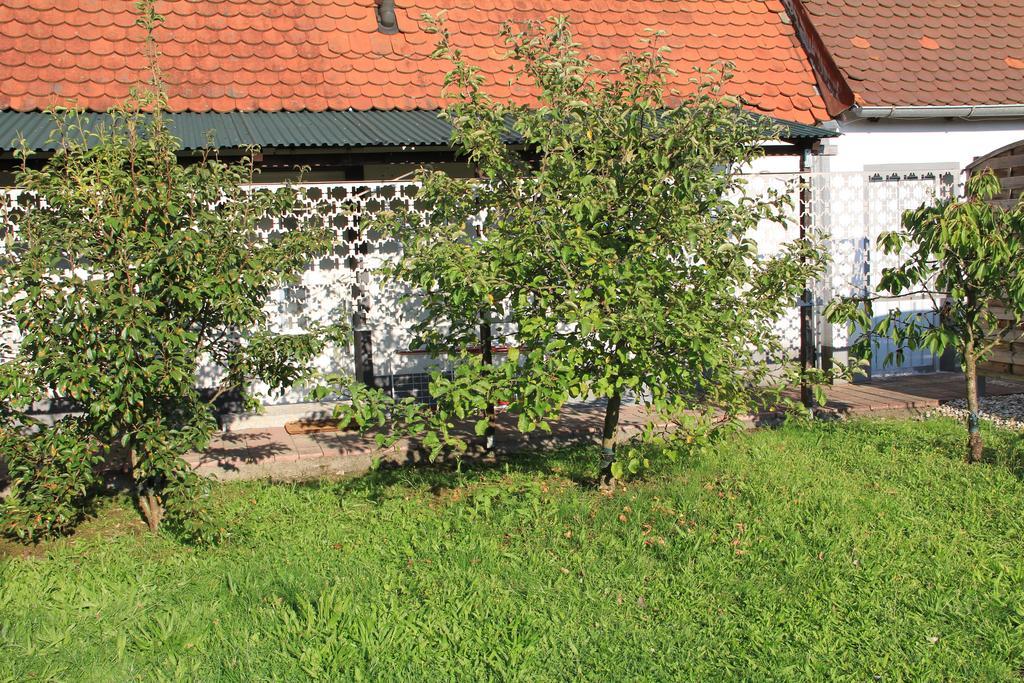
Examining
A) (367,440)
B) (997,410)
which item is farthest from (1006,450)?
(367,440)

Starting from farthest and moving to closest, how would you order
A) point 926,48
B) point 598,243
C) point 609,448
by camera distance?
point 926,48
point 609,448
point 598,243

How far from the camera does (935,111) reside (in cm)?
940

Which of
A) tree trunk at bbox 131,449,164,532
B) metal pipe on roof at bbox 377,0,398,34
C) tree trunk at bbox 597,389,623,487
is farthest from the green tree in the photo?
metal pipe on roof at bbox 377,0,398,34

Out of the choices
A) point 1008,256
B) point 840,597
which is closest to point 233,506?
point 840,597

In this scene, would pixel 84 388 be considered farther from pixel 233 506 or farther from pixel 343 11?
pixel 343 11

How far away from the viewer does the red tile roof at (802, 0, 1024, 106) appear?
9.58m

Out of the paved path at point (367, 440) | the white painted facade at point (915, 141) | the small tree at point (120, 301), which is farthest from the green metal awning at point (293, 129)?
the paved path at point (367, 440)

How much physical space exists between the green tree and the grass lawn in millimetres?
643

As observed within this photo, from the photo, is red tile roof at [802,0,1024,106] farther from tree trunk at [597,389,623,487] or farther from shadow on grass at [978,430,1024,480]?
tree trunk at [597,389,623,487]

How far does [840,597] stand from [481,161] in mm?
3019

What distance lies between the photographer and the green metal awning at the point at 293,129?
287 inches

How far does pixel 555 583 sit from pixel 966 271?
3555 millimetres

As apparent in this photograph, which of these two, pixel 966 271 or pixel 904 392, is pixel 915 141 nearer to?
pixel 904 392

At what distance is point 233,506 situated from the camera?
228 inches
